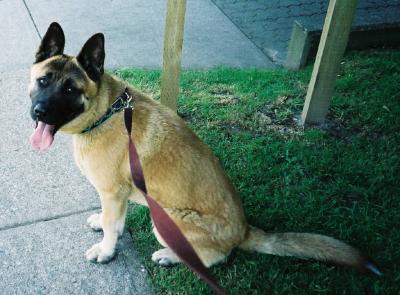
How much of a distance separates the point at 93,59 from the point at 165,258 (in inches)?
59.5

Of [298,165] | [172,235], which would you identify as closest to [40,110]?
[172,235]

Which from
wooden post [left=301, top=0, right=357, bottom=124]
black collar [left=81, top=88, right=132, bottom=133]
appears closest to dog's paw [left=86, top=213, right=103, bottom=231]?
black collar [left=81, top=88, right=132, bottom=133]

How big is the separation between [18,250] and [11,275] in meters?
0.22

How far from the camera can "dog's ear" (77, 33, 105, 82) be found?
2.76m

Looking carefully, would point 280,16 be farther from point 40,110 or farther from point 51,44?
point 40,110

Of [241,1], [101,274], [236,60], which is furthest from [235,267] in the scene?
[241,1]

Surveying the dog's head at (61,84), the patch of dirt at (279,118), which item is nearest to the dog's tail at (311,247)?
the dog's head at (61,84)

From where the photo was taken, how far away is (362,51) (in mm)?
6008

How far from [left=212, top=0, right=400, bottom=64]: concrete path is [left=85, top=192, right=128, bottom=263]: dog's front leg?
12.0 feet

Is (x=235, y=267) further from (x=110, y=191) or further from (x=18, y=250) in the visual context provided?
(x=18, y=250)

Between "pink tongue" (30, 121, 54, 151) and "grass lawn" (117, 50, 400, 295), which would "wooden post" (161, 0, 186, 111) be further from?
"pink tongue" (30, 121, 54, 151)

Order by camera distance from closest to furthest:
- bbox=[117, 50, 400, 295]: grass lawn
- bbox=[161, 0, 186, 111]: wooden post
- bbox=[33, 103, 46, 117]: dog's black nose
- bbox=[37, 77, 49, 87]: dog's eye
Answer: bbox=[33, 103, 46, 117]: dog's black nose → bbox=[37, 77, 49, 87]: dog's eye → bbox=[117, 50, 400, 295]: grass lawn → bbox=[161, 0, 186, 111]: wooden post

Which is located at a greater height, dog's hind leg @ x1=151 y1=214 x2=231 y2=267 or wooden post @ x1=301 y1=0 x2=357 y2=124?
wooden post @ x1=301 y1=0 x2=357 y2=124

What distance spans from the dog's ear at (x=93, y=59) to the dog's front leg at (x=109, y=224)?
0.83 m
